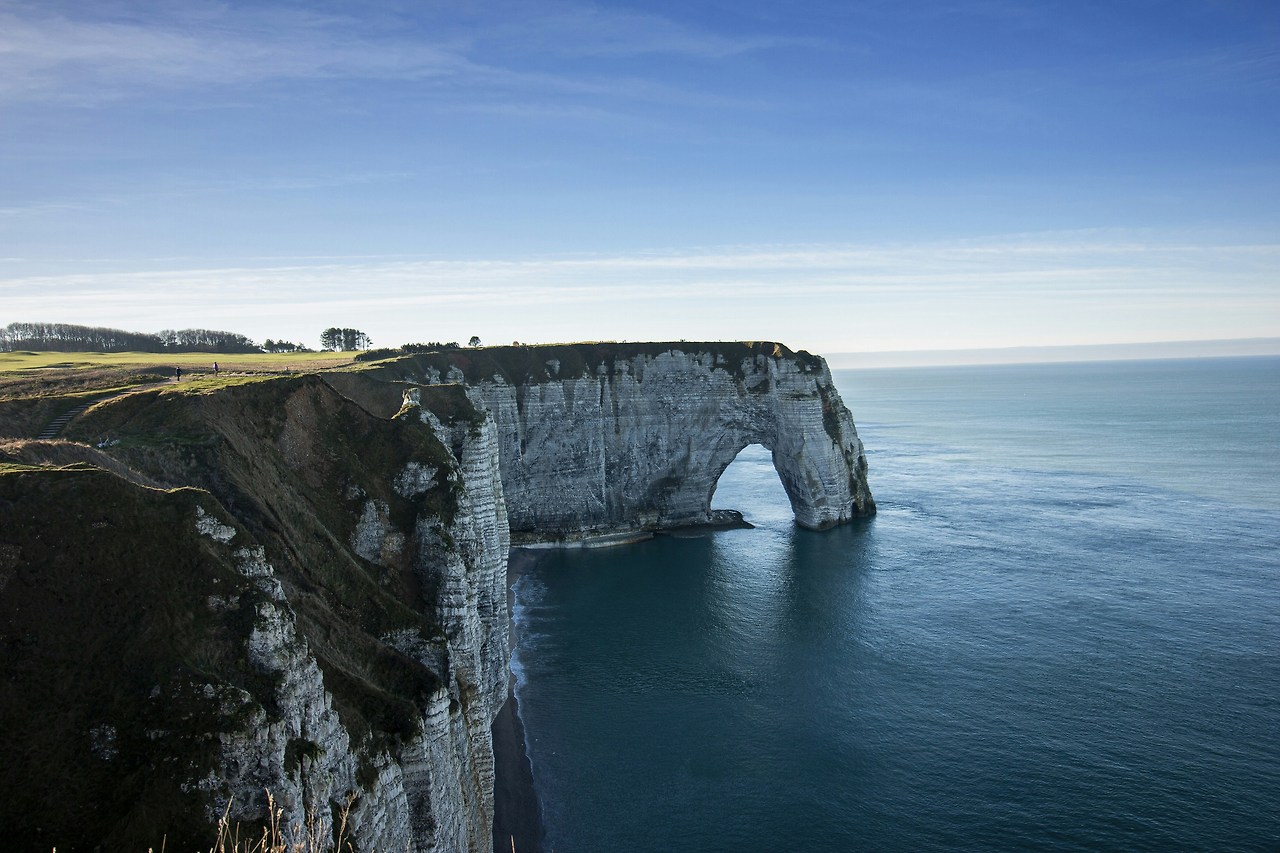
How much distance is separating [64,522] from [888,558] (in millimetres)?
69870

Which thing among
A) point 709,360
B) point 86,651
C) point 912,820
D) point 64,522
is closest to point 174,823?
point 86,651

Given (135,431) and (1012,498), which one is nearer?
(135,431)

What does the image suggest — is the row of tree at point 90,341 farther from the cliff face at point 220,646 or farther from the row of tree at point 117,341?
the cliff face at point 220,646

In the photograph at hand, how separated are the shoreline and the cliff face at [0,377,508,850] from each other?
302 centimetres

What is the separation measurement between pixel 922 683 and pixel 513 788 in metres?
27.1

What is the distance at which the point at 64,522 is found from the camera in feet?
61.8

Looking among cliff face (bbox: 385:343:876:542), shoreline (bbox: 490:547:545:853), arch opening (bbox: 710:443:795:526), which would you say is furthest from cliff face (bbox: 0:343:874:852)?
arch opening (bbox: 710:443:795:526)

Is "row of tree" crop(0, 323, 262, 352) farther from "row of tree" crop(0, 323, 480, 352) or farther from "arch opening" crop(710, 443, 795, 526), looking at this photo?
"arch opening" crop(710, 443, 795, 526)

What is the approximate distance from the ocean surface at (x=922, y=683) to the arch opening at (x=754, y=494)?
17.5 feet

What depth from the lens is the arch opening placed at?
96.2m

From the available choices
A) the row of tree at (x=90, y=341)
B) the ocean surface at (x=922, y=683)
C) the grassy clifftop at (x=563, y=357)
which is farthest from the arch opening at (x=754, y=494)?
the row of tree at (x=90, y=341)

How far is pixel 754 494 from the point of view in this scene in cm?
11125

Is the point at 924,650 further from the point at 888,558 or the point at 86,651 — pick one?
the point at 86,651

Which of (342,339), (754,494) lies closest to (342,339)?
(342,339)
